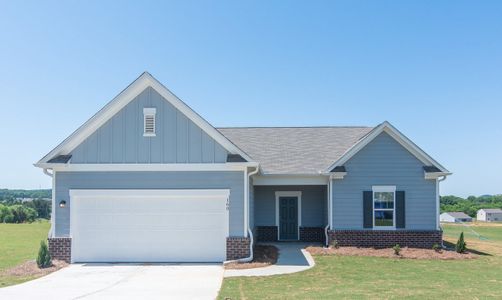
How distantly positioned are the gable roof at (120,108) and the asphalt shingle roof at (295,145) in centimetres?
417

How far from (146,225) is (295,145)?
9128mm

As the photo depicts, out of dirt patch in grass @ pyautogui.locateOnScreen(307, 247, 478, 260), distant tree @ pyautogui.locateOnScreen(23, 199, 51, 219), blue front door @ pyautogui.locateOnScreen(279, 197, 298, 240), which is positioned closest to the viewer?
dirt patch in grass @ pyautogui.locateOnScreen(307, 247, 478, 260)

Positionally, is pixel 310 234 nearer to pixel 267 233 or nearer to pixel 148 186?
pixel 267 233

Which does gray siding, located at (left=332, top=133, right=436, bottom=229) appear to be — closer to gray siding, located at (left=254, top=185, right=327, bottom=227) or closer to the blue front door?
gray siding, located at (left=254, top=185, right=327, bottom=227)

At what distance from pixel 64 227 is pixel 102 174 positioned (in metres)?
2.17

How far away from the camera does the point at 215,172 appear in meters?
15.7

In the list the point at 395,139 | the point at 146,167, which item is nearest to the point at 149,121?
the point at 146,167

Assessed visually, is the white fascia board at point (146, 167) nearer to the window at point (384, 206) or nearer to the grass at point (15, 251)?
the grass at point (15, 251)

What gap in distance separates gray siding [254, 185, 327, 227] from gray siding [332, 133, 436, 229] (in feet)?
9.31

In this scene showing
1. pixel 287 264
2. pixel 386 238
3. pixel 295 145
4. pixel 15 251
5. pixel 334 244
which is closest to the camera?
pixel 287 264

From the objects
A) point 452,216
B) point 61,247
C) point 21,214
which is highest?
point 61,247

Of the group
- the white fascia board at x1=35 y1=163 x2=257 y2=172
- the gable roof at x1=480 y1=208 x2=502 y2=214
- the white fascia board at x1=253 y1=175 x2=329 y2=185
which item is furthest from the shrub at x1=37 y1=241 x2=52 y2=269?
the gable roof at x1=480 y1=208 x2=502 y2=214

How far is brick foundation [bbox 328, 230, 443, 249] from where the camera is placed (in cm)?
1853

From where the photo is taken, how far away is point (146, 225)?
15.8 meters
